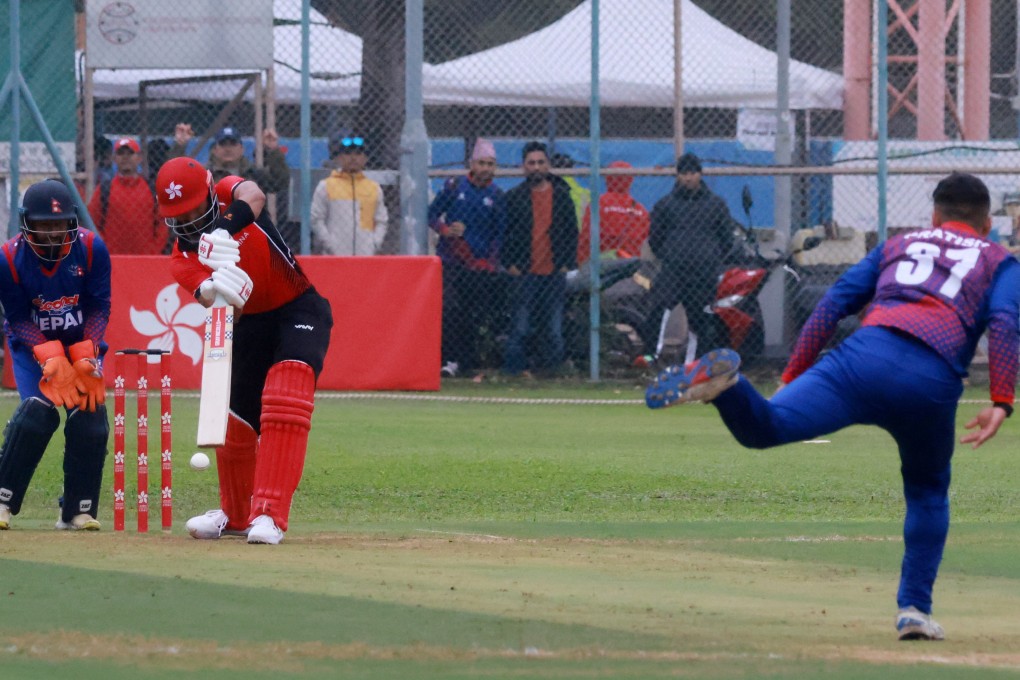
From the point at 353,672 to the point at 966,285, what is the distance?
260cm

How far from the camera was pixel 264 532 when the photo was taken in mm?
8406

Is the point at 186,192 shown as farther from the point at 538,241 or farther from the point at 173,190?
the point at 538,241

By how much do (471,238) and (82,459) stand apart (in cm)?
852

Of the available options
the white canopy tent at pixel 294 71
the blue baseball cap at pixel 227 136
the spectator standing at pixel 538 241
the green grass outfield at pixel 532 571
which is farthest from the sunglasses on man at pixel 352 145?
the green grass outfield at pixel 532 571

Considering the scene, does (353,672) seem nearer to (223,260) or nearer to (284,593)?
(284,593)

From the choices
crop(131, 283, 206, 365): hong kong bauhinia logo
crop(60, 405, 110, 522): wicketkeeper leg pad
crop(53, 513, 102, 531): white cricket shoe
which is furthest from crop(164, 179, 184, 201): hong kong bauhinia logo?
crop(131, 283, 206, 365): hong kong bauhinia logo

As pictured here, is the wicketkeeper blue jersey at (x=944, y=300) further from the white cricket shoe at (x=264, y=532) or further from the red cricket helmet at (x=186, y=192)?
the red cricket helmet at (x=186, y=192)

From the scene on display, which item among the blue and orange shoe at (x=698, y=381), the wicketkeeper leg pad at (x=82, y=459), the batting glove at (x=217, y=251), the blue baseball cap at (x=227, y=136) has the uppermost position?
the blue baseball cap at (x=227, y=136)

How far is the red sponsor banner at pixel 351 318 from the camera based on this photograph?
666 inches

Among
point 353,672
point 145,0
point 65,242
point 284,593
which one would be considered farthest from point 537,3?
point 353,672

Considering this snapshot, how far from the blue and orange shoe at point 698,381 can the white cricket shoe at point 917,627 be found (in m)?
1.06

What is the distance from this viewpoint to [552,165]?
1880 cm

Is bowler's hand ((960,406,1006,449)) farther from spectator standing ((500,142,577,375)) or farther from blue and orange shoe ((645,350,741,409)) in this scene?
spectator standing ((500,142,577,375))

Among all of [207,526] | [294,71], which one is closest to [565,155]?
[294,71]
